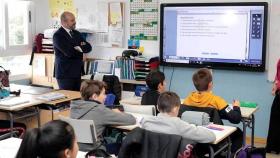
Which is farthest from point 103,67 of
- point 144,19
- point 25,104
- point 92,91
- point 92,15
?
point 92,91

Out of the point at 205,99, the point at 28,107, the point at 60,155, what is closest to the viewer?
the point at 60,155

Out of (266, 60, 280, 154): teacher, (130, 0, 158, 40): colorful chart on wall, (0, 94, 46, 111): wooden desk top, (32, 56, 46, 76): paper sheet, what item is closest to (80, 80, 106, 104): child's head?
(0, 94, 46, 111): wooden desk top

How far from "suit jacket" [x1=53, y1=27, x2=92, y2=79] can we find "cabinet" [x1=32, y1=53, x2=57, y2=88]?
4.21ft

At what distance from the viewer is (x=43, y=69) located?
6.89 m

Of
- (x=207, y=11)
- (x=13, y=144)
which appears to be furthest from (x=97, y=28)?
(x=13, y=144)

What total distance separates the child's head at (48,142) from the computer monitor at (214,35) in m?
4.00

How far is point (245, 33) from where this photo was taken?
530cm

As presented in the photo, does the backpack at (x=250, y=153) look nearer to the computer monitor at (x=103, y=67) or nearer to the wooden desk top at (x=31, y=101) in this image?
the wooden desk top at (x=31, y=101)

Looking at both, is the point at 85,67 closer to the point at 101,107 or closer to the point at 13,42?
the point at 13,42

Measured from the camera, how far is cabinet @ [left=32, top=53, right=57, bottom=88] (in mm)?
6797

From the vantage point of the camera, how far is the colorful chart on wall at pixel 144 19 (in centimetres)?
606

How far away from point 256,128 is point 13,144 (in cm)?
359

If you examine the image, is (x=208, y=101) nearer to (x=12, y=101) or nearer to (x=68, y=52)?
(x=12, y=101)

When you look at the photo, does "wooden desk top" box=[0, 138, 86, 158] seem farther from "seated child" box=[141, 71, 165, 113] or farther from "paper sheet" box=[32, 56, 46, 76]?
"paper sheet" box=[32, 56, 46, 76]
